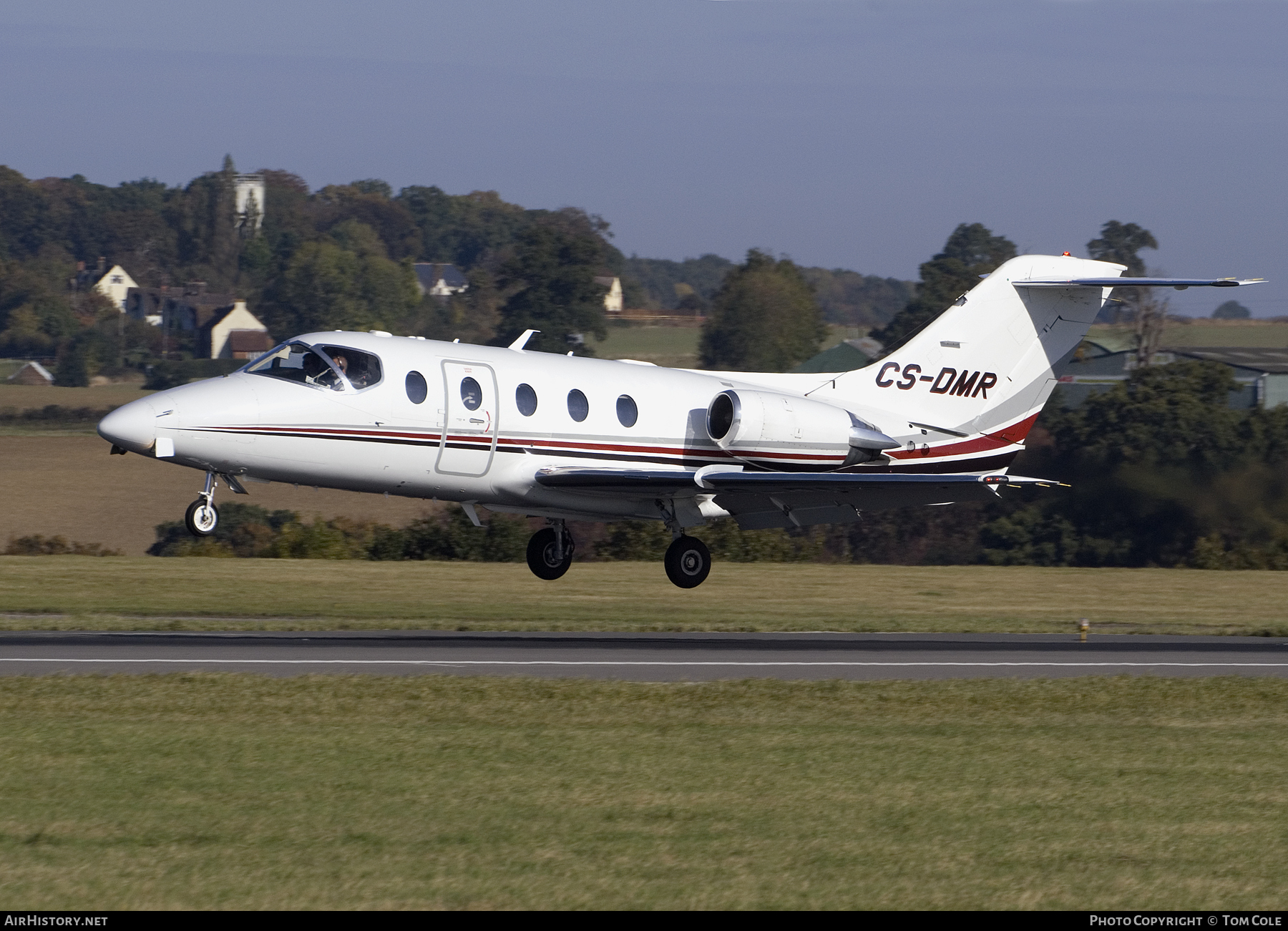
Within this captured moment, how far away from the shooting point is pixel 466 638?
19.8 m

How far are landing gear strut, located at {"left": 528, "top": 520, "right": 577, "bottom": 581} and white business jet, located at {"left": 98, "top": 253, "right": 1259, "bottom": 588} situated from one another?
31 mm

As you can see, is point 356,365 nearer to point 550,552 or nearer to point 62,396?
point 550,552

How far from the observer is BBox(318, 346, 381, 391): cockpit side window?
1927 centimetres

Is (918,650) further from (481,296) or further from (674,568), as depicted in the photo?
(481,296)

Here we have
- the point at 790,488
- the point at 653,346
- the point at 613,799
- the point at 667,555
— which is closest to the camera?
the point at 613,799

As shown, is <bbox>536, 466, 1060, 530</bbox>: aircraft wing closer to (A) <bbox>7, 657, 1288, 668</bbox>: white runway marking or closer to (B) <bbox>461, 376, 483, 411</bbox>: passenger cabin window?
(B) <bbox>461, 376, 483, 411</bbox>: passenger cabin window

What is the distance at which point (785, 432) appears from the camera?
71.1 ft

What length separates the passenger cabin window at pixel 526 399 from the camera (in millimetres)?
20266

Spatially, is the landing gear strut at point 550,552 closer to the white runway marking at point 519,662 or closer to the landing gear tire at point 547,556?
the landing gear tire at point 547,556

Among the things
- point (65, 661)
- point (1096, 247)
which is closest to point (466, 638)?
point (65, 661)

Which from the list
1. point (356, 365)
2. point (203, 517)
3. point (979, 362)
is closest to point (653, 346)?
point (979, 362)

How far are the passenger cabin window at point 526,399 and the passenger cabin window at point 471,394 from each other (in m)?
0.52

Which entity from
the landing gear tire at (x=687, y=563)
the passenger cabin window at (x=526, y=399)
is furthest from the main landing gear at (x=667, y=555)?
the passenger cabin window at (x=526, y=399)

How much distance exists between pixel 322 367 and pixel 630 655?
5.19 meters
